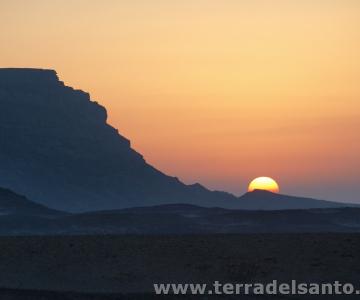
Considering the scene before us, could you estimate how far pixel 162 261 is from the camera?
3997cm

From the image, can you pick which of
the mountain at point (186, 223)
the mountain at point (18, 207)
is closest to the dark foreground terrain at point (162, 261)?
the mountain at point (186, 223)

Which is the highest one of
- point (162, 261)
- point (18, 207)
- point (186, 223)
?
point (18, 207)

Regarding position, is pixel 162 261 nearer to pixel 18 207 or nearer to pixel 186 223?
pixel 186 223

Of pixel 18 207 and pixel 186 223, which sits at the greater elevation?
pixel 18 207

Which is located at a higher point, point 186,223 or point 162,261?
point 186,223

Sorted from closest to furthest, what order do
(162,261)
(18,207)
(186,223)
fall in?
(162,261)
(186,223)
(18,207)

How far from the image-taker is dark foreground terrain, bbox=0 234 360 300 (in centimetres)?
3691

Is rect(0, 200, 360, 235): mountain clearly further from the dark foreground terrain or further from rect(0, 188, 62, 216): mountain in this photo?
the dark foreground terrain

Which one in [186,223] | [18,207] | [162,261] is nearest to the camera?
[162,261]

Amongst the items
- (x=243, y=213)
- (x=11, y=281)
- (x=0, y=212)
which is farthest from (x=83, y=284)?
(x=0, y=212)

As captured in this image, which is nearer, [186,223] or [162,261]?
[162,261]

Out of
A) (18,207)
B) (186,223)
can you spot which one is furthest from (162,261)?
(18,207)

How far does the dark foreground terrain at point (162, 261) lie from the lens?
36.9 metres

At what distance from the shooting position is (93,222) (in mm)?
92938
